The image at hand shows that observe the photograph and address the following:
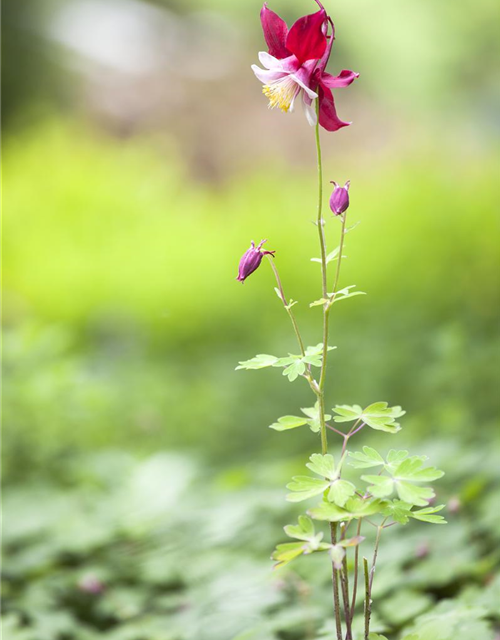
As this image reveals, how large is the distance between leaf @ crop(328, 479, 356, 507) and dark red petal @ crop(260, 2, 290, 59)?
401 millimetres

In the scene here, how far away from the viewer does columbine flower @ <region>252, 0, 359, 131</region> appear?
1.98ft

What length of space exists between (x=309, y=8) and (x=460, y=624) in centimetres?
453

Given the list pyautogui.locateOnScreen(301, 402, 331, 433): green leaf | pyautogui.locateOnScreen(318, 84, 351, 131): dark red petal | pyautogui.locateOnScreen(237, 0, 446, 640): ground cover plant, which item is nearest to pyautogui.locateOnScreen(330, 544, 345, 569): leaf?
pyautogui.locateOnScreen(237, 0, 446, 640): ground cover plant

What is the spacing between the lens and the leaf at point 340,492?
0.58 m

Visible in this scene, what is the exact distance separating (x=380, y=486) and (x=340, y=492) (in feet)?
0.11

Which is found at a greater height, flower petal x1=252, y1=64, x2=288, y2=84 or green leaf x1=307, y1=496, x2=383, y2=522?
flower petal x1=252, y1=64, x2=288, y2=84

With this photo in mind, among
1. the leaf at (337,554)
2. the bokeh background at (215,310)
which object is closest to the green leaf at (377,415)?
the leaf at (337,554)

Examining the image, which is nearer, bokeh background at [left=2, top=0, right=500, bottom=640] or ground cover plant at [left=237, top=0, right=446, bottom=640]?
ground cover plant at [left=237, top=0, right=446, bottom=640]

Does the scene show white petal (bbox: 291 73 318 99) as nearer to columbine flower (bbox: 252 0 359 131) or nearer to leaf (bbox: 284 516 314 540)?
columbine flower (bbox: 252 0 359 131)

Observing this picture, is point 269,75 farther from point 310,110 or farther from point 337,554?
point 337,554

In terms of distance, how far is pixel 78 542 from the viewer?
1109 millimetres

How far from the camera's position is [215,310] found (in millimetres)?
2744

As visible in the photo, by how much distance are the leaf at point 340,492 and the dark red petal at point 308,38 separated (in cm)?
39

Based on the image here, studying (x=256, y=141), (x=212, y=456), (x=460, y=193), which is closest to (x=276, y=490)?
(x=212, y=456)
